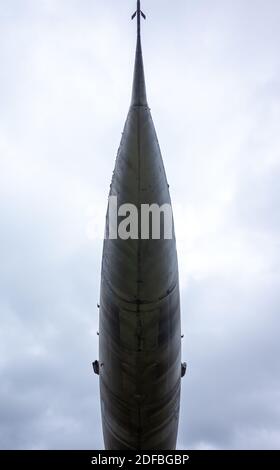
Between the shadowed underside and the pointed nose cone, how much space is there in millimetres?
19

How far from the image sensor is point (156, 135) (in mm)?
10328

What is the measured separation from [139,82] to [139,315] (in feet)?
16.3

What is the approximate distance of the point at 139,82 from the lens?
32.9ft

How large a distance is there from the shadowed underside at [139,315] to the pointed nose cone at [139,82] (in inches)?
0.7

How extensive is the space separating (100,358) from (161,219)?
4658 millimetres

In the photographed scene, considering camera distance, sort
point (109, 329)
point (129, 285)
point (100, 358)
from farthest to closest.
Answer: point (100, 358)
point (109, 329)
point (129, 285)

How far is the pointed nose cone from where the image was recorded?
9914 millimetres
